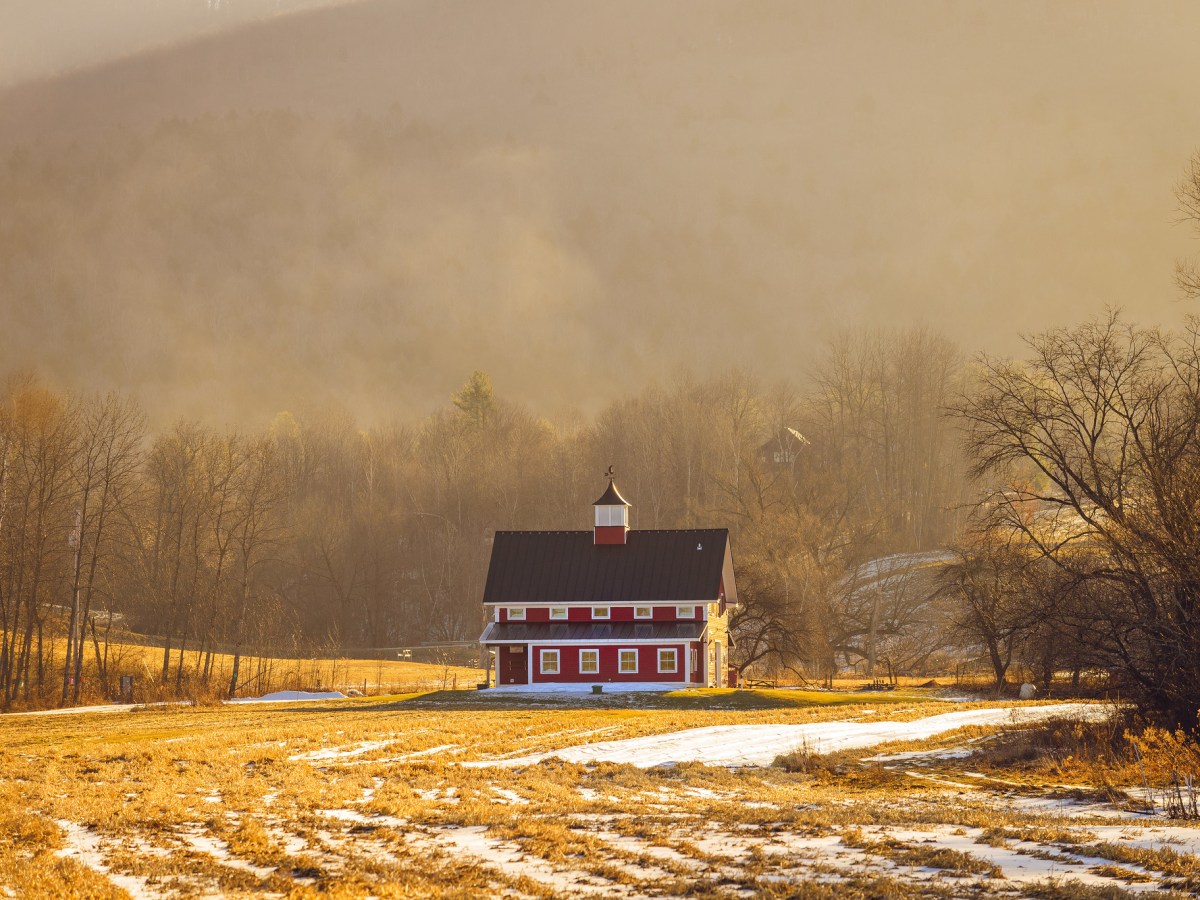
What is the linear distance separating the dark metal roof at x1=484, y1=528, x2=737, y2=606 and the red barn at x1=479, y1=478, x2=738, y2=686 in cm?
5

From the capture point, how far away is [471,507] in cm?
11275

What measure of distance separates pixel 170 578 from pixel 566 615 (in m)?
42.0

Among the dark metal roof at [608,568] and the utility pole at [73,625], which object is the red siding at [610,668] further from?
the utility pole at [73,625]

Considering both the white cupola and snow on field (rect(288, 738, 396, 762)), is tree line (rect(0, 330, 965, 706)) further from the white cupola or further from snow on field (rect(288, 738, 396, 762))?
snow on field (rect(288, 738, 396, 762))

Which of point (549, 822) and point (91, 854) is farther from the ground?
point (549, 822)

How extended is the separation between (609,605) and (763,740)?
3314 centimetres

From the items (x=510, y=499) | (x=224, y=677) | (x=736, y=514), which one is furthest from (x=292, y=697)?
(x=510, y=499)

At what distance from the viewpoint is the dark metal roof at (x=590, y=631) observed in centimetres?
6022

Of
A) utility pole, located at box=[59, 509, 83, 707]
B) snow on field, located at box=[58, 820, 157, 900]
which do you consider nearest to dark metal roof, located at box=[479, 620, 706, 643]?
utility pole, located at box=[59, 509, 83, 707]

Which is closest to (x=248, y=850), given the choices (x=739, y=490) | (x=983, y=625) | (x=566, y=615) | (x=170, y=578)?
(x=983, y=625)

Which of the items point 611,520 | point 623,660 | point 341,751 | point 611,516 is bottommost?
point 341,751

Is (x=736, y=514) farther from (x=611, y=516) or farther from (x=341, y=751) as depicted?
(x=341, y=751)

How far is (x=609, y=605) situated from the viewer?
2447 inches

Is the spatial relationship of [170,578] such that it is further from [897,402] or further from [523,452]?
[897,402]
